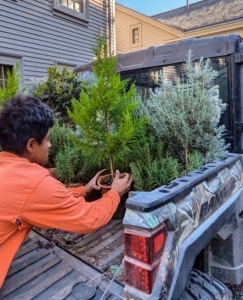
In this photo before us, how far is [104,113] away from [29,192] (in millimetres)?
860

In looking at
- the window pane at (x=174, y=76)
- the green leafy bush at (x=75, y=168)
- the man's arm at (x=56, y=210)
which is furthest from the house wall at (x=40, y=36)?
the man's arm at (x=56, y=210)

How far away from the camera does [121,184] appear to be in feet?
5.73

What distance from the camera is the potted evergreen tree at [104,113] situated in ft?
5.74

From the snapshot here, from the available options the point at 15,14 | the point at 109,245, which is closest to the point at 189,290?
the point at 109,245

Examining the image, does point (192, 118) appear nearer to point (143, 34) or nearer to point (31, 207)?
point (31, 207)

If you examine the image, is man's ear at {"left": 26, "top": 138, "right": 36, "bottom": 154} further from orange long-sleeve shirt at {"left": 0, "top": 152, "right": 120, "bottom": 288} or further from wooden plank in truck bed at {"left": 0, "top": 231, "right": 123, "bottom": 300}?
wooden plank in truck bed at {"left": 0, "top": 231, "right": 123, "bottom": 300}

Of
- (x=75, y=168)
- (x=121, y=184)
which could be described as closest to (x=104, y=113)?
(x=121, y=184)

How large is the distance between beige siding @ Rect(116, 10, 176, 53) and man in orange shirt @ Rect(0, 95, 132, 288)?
41.8 feet

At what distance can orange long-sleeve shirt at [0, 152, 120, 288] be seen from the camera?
3.96 ft

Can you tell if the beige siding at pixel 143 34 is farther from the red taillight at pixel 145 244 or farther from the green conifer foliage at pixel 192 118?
the red taillight at pixel 145 244

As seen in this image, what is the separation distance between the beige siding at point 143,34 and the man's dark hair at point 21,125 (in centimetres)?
1269

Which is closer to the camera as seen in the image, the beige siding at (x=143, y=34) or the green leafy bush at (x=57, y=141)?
the green leafy bush at (x=57, y=141)

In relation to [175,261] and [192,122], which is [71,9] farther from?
[175,261]

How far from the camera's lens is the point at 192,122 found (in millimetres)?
2061
